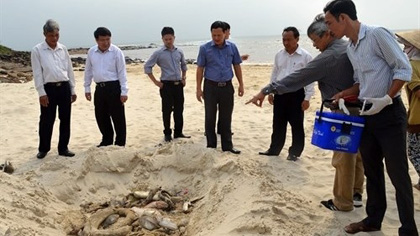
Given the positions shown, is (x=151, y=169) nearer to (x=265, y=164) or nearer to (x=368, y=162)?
(x=265, y=164)

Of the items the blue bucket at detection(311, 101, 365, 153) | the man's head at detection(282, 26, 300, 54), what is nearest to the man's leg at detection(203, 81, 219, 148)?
the man's head at detection(282, 26, 300, 54)

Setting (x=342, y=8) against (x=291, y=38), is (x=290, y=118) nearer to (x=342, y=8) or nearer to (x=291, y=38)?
(x=291, y=38)

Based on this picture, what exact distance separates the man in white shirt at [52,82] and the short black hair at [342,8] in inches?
155

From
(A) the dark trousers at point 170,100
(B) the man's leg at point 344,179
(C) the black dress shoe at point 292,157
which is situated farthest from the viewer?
(A) the dark trousers at point 170,100

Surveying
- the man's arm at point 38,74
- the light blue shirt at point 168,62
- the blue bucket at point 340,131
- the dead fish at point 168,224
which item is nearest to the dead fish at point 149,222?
the dead fish at point 168,224

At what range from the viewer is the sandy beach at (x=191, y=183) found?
3.46m

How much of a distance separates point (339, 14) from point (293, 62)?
8.06 ft

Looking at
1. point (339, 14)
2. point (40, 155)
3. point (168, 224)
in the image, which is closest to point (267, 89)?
point (339, 14)

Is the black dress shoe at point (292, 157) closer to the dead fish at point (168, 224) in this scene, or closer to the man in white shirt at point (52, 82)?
the dead fish at point (168, 224)

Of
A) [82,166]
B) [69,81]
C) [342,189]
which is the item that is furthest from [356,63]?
[69,81]

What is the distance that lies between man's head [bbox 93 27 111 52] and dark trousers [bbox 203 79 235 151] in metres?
Result: 1.55

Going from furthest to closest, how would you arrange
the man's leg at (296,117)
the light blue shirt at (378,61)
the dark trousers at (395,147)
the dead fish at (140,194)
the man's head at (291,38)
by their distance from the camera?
the man's leg at (296,117) < the man's head at (291,38) < the dead fish at (140,194) < the dark trousers at (395,147) < the light blue shirt at (378,61)

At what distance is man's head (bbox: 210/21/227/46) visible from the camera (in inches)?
212

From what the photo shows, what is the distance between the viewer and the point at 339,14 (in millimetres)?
2832
